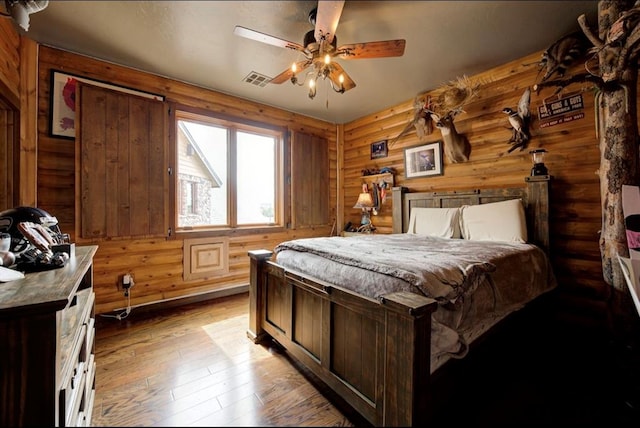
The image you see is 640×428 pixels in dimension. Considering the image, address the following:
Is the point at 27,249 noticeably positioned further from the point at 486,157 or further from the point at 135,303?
the point at 486,157

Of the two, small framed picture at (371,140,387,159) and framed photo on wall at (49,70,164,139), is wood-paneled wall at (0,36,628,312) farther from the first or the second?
small framed picture at (371,140,387,159)

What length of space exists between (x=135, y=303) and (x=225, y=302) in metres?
0.89

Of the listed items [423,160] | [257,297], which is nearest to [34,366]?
[257,297]

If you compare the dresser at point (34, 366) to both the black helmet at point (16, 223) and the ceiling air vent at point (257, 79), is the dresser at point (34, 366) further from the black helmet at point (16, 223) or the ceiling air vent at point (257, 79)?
the ceiling air vent at point (257, 79)

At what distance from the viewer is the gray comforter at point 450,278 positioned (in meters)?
1.17

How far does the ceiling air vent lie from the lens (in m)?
2.81

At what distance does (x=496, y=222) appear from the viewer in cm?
235

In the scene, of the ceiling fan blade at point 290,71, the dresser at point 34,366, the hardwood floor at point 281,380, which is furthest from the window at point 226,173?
the dresser at point 34,366

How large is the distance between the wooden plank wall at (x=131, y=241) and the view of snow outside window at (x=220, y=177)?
0.28 meters

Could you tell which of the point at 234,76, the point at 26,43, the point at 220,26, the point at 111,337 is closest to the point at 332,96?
the point at 234,76

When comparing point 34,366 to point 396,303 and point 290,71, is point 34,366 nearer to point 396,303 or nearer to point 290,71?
point 396,303

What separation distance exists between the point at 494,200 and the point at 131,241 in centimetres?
377

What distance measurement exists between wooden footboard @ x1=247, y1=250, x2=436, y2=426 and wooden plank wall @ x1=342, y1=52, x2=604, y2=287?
7.37 ft

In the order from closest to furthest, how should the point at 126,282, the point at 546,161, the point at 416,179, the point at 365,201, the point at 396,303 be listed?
the point at 396,303 → the point at 546,161 → the point at 126,282 → the point at 416,179 → the point at 365,201
